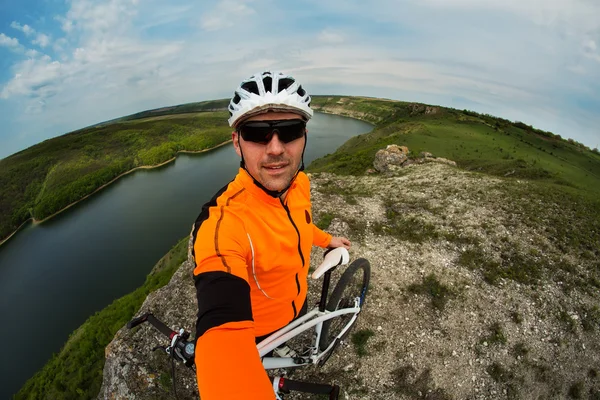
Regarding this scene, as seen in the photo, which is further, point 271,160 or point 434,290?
point 434,290

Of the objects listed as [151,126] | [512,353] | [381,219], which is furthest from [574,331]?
[151,126]

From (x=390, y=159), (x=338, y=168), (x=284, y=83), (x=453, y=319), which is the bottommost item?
(x=453, y=319)

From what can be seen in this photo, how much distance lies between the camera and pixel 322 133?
325ft

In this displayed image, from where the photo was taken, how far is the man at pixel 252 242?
4.98ft

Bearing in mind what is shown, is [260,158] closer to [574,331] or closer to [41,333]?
[574,331]

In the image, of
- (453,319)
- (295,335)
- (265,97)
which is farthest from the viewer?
(453,319)

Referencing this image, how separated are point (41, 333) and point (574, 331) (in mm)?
40233

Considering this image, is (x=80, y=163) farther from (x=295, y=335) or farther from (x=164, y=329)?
(x=295, y=335)

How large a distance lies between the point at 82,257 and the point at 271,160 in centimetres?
4821

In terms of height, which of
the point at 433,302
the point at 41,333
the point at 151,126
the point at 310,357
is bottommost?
the point at 41,333

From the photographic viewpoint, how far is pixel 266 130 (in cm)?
220

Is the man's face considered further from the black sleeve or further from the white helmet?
the black sleeve

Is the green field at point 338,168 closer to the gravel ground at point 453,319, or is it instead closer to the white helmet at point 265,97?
the gravel ground at point 453,319

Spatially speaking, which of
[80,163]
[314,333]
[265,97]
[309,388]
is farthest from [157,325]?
[80,163]
